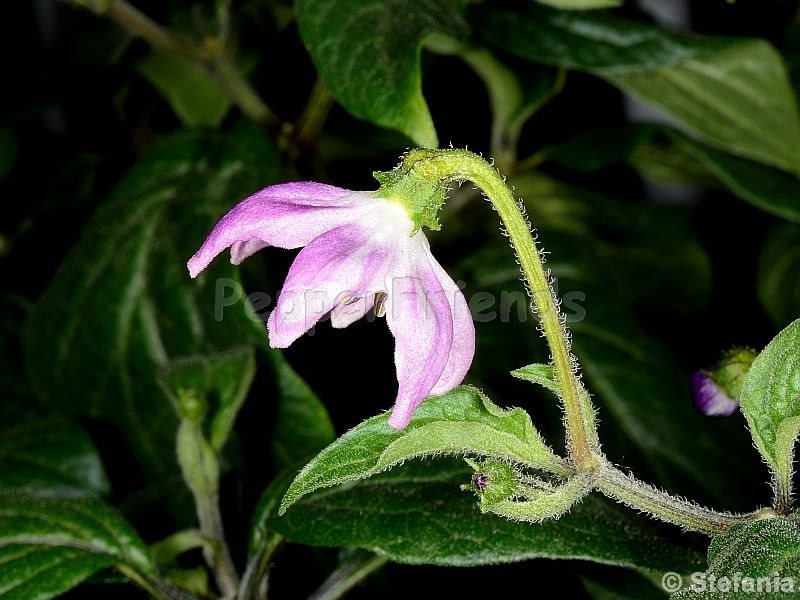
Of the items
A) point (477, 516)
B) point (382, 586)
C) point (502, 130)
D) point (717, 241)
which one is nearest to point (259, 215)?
point (477, 516)

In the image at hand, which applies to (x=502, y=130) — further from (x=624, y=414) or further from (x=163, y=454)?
(x=163, y=454)

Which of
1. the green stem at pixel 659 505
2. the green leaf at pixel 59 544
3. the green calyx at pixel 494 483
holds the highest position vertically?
the green calyx at pixel 494 483

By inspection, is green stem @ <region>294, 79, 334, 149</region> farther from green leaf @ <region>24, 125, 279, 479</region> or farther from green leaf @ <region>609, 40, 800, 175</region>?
green leaf @ <region>609, 40, 800, 175</region>

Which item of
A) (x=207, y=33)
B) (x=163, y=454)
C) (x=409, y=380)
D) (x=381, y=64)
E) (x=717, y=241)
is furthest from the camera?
(x=717, y=241)

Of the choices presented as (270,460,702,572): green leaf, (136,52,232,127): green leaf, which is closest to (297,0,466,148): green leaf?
(270,460,702,572): green leaf

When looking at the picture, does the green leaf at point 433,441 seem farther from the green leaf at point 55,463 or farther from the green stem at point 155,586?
the green leaf at point 55,463

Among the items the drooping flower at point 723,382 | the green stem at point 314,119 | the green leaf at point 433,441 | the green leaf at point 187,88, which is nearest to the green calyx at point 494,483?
the green leaf at point 433,441

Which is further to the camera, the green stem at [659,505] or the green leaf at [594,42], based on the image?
the green leaf at [594,42]
